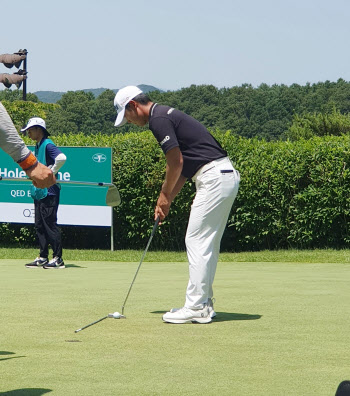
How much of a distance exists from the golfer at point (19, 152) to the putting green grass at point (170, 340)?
1.15 meters

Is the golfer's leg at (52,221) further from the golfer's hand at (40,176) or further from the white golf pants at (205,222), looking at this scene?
the golfer's hand at (40,176)

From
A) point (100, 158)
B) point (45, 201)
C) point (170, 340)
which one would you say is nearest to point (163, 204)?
point (170, 340)

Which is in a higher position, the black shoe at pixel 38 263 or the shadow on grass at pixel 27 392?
the shadow on grass at pixel 27 392

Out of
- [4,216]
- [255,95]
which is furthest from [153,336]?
[255,95]

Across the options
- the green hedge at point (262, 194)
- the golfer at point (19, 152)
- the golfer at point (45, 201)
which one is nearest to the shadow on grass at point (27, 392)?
the golfer at point (19, 152)

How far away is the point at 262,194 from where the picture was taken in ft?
53.1

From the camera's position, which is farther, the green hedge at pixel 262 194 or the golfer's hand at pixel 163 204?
the green hedge at pixel 262 194

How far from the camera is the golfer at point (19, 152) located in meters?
4.70

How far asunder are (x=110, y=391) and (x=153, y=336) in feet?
5.80

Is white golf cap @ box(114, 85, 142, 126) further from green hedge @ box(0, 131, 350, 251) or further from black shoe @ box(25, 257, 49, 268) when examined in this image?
green hedge @ box(0, 131, 350, 251)

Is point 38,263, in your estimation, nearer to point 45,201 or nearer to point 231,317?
point 45,201

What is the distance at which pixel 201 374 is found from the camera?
16.3ft

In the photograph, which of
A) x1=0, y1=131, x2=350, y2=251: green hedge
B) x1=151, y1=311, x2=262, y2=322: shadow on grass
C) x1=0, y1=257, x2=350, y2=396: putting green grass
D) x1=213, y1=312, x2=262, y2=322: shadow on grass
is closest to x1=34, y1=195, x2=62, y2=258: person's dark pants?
x1=0, y1=257, x2=350, y2=396: putting green grass

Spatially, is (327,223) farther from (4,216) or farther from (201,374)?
(201,374)
